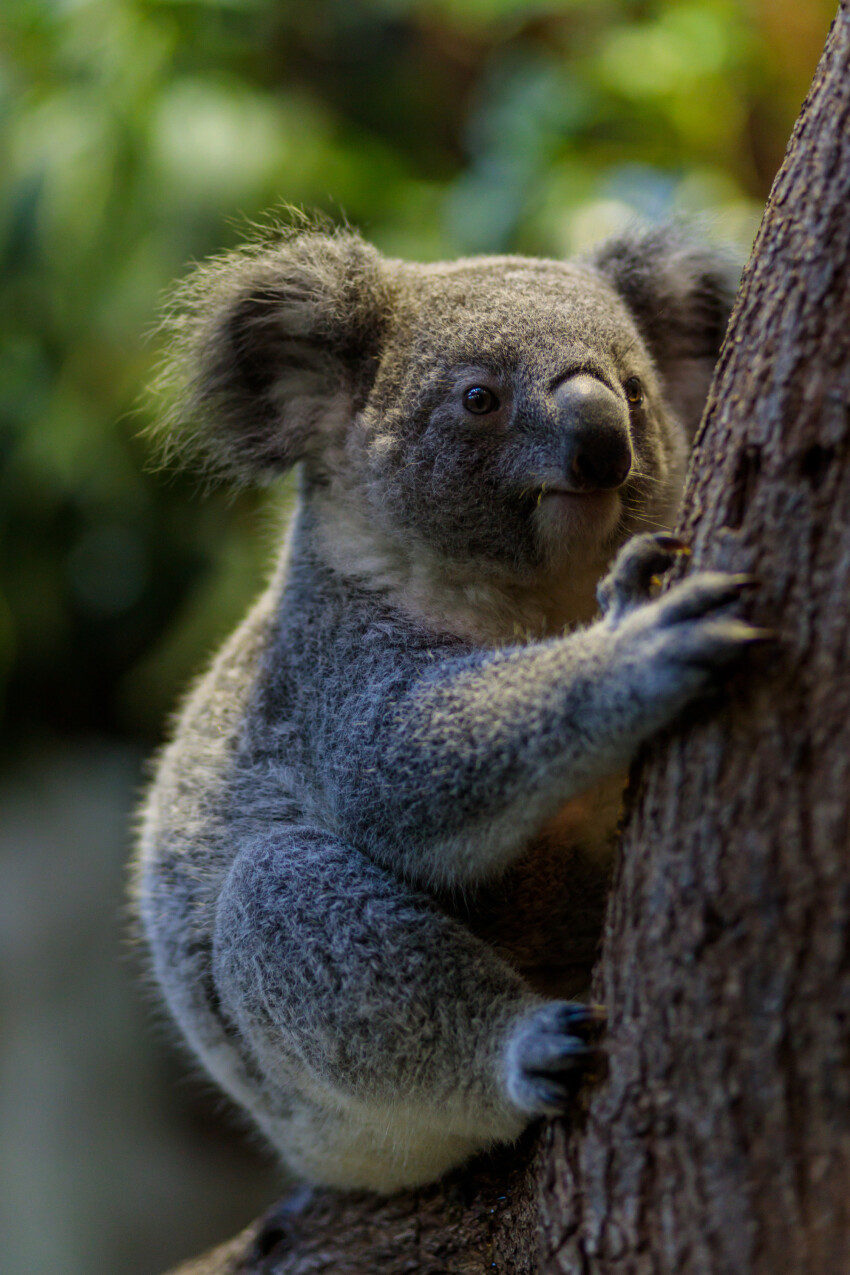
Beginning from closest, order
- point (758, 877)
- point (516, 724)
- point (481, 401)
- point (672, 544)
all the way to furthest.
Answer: point (758, 877)
point (672, 544)
point (516, 724)
point (481, 401)

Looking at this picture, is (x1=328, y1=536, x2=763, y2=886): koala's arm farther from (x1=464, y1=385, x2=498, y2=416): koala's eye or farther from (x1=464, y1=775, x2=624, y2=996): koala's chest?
(x1=464, y1=385, x2=498, y2=416): koala's eye

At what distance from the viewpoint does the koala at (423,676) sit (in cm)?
173

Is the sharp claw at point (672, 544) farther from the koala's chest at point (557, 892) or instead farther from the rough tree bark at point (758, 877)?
the koala's chest at point (557, 892)

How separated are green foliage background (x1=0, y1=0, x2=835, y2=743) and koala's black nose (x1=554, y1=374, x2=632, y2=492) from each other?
4.15 ft

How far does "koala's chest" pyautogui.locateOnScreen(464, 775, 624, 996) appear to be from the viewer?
212 centimetres

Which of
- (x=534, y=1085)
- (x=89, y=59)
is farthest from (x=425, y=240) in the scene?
(x=534, y=1085)

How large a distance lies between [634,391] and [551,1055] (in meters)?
1.36

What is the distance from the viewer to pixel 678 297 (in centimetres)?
275

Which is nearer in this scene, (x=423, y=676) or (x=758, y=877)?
(x=758, y=877)

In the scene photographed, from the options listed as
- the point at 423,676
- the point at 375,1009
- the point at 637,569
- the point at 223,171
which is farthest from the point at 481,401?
the point at 223,171

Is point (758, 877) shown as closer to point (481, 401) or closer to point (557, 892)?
point (557, 892)

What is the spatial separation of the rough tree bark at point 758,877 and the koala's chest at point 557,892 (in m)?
0.57

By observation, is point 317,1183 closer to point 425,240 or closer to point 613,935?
point 613,935

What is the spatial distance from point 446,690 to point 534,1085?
0.65 metres
